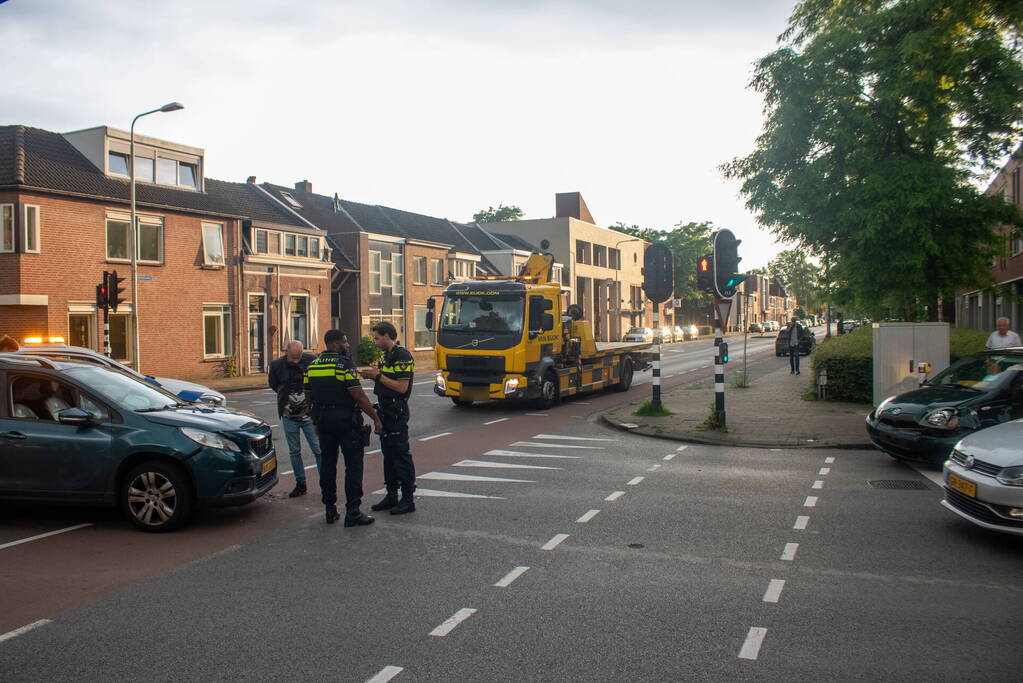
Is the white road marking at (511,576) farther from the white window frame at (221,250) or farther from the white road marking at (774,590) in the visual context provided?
the white window frame at (221,250)

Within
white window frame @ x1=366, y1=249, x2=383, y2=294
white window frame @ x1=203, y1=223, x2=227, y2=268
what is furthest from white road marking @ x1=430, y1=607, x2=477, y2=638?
white window frame @ x1=366, y1=249, x2=383, y2=294

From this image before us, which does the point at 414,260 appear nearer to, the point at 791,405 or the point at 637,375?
the point at 637,375

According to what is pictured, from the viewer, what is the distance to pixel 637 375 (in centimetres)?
3119

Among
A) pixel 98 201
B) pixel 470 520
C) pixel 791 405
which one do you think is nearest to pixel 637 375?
pixel 791 405

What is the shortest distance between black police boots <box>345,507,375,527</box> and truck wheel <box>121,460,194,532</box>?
1.35 metres

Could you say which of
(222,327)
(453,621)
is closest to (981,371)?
(453,621)

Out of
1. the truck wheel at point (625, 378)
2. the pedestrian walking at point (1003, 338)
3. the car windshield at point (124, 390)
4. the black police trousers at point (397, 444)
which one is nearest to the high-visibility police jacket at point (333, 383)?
the black police trousers at point (397, 444)

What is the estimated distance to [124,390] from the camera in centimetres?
806

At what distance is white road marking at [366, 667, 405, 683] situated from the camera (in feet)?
13.8

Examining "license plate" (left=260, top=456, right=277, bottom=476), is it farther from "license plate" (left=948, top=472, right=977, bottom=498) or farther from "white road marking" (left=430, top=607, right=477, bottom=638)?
"license plate" (left=948, top=472, right=977, bottom=498)

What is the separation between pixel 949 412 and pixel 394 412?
261 inches

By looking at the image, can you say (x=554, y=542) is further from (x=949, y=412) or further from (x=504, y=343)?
(x=504, y=343)

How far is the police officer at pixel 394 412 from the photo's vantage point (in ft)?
25.9

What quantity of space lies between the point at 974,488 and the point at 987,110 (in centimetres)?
1411
